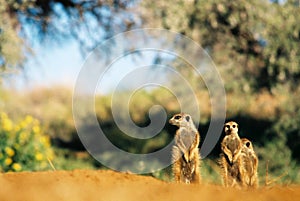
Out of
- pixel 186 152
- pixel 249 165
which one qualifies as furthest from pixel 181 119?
pixel 249 165

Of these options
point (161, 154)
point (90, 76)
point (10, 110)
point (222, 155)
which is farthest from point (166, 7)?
point (222, 155)

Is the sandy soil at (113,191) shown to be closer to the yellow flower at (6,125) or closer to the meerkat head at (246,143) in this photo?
the meerkat head at (246,143)

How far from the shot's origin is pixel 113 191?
2230mm

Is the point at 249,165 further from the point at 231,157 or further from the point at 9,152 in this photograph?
the point at 9,152

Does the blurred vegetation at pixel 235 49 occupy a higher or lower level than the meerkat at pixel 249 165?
higher

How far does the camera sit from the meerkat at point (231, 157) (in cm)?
237

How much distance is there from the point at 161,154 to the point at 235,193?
21.2ft

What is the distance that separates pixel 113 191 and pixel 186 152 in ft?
1.45

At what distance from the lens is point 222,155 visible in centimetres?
243

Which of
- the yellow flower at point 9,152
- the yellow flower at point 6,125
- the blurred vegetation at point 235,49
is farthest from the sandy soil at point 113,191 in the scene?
the blurred vegetation at point 235,49

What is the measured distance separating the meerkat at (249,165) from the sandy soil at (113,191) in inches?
4.7

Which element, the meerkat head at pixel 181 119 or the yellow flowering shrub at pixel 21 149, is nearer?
the meerkat head at pixel 181 119

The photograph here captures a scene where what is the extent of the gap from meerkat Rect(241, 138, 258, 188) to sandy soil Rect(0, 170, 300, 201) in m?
0.12

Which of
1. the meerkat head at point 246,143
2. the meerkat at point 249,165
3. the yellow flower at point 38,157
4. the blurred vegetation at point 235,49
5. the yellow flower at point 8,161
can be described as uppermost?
the blurred vegetation at point 235,49
